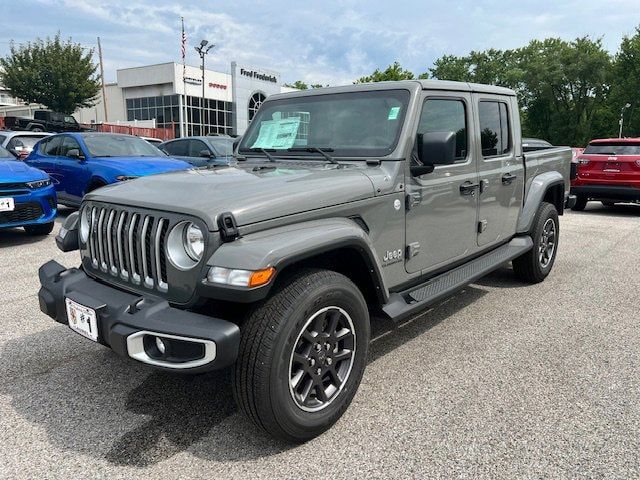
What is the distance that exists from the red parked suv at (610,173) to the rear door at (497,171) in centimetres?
724

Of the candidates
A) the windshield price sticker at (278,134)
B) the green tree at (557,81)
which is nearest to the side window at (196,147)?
the windshield price sticker at (278,134)

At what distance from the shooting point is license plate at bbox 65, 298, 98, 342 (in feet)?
8.09

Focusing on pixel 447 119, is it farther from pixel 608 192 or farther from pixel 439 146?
pixel 608 192

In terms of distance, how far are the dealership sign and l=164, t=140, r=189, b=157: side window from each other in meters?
35.1

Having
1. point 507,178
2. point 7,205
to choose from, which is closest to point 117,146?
point 7,205

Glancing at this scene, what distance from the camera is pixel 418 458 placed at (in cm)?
241

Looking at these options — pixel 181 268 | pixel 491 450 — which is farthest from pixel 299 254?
pixel 491 450

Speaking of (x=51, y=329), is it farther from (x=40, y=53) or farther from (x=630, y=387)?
(x=40, y=53)

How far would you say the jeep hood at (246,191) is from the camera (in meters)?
2.39

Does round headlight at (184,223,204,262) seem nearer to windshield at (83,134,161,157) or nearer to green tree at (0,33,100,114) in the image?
windshield at (83,134,161,157)

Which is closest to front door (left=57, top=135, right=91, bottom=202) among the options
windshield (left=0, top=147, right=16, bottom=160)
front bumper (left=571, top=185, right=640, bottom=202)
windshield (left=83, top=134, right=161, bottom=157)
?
windshield (left=83, top=134, right=161, bottom=157)

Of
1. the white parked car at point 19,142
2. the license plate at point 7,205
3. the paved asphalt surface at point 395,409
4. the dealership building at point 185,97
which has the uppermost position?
the dealership building at point 185,97

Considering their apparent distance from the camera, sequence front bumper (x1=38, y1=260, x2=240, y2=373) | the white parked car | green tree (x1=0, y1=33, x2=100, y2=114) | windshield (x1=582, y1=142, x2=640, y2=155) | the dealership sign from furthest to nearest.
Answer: the dealership sign → green tree (x1=0, y1=33, x2=100, y2=114) → the white parked car → windshield (x1=582, y1=142, x2=640, y2=155) → front bumper (x1=38, y1=260, x2=240, y2=373)

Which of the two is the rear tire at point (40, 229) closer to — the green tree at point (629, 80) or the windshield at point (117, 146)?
the windshield at point (117, 146)
